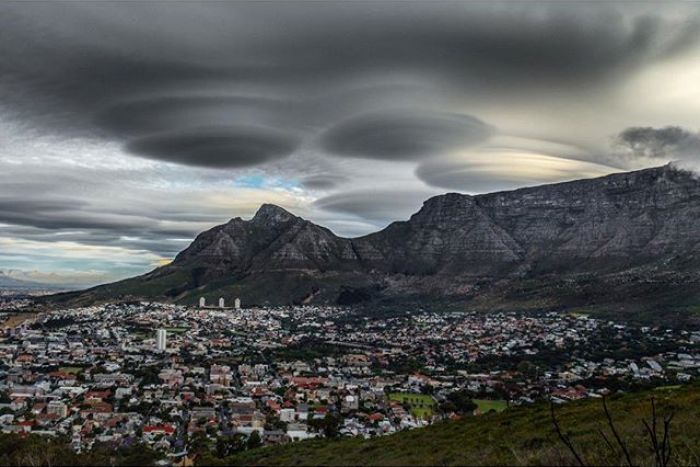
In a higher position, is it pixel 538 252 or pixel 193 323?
pixel 538 252

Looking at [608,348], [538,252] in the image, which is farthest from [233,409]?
[538,252]

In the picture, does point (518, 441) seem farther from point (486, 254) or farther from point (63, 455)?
point (486, 254)

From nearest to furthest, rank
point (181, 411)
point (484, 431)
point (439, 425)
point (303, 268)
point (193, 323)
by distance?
point (484, 431) → point (439, 425) → point (181, 411) → point (193, 323) → point (303, 268)

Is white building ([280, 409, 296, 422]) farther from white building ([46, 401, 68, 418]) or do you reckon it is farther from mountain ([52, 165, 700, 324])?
mountain ([52, 165, 700, 324])

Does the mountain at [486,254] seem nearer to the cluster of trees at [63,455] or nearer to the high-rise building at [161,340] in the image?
the high-rise building at [161,340]

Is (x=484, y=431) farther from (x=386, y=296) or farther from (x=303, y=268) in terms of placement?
(x=303, y=268)

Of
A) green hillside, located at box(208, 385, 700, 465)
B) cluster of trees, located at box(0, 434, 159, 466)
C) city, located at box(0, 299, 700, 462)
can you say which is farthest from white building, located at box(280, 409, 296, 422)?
cluster of trees, located at box(0, 434, 159, 466)
